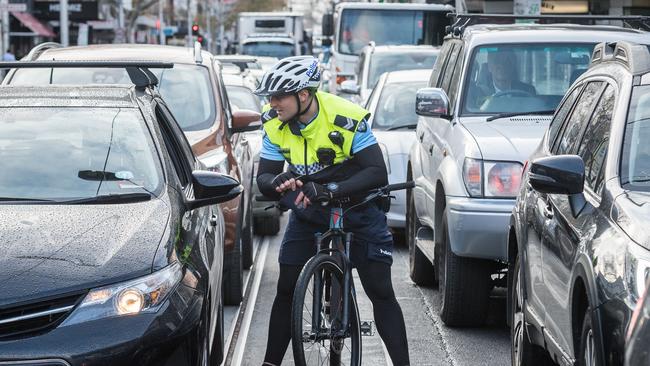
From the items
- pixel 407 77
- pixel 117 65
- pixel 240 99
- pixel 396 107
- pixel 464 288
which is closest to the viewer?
pixel 117 65

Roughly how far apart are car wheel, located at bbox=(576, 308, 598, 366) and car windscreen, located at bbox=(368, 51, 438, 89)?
56.2ft

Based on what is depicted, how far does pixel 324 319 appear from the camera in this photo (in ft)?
22.0

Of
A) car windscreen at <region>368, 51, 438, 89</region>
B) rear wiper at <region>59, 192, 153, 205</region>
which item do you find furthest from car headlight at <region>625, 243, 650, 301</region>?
car windscreen at <region>368, 51, 438, 89</region>

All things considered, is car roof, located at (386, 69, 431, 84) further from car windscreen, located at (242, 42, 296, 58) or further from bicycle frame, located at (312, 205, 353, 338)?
car windscreen, located at (242, 42, 296, 58)

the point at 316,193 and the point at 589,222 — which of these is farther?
Result: the point at 316,193

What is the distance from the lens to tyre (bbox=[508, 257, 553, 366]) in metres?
6.91

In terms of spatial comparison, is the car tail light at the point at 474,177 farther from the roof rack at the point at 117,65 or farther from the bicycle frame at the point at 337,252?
the roof rack at the point at 117,65

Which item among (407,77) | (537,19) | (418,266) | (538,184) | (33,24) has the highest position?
(537,19)

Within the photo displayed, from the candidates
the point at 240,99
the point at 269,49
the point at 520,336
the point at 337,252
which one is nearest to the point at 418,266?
the point at 520,336

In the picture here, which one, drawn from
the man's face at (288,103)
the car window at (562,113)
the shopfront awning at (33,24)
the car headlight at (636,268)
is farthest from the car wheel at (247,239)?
the shopfront awning at (33,24)

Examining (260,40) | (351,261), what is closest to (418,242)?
(351,261)

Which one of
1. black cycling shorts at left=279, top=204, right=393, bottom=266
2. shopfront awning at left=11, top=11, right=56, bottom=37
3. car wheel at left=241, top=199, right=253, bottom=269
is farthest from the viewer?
shopfront awning at left=11, top=11, right=56, bottom=37

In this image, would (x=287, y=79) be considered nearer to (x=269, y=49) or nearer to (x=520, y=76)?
(x=520, y=76)

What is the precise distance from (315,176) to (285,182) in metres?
0.24
